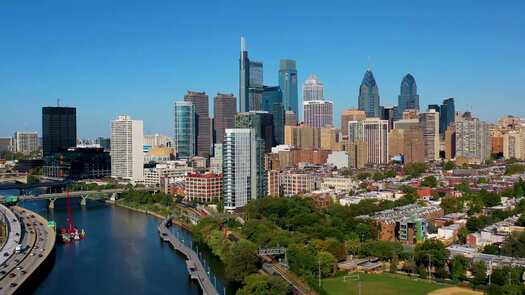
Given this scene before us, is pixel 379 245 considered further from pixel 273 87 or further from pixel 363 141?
pixel 273 87

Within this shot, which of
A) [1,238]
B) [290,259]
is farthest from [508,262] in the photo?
[1,238]

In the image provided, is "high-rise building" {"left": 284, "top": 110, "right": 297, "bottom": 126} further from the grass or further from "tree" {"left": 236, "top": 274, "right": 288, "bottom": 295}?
"tree" {"left": 236, "top": 274, "right": 288, "bottom": 295}

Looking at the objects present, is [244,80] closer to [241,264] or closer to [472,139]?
[472,139]

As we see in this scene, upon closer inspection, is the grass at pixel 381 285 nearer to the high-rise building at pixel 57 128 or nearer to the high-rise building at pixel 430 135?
the high-rise building at pixel 430 135

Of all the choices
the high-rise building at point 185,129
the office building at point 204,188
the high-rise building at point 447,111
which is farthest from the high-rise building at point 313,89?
the office building at point 204,188

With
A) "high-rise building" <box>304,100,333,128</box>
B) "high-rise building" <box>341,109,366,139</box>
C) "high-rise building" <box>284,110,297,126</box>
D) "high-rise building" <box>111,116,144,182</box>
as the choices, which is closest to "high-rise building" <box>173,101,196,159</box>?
"high-rise building" <box>111,116,144,182</box>

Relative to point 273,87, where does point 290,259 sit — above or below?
below

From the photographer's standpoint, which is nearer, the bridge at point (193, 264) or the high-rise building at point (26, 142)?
the bridge at point (193, 264)
